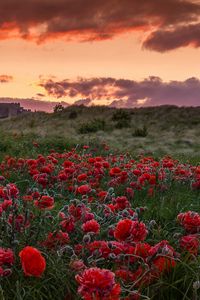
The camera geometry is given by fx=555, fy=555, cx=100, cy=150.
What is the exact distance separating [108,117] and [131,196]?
31.5 meters

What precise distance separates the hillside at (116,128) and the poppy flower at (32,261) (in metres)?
17.3

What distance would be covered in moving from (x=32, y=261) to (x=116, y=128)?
32.3 meters

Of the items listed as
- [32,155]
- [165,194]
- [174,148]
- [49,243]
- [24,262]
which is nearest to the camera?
Result: [24,262]

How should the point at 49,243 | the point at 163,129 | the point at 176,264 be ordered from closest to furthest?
the point at 176,264, the point at 49,243, the point at 163,129

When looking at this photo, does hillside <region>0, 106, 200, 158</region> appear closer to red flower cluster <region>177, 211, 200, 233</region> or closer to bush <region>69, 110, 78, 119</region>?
bush <region>69, 110, 78, 119</region>

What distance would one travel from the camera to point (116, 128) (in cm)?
3522

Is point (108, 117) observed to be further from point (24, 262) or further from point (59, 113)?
point (24, 262)

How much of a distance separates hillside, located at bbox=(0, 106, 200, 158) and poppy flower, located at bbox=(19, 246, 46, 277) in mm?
17317

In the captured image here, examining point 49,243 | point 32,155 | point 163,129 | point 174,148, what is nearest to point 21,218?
point 49,243

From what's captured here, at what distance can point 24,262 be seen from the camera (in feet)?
9.80

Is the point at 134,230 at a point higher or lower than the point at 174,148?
higher

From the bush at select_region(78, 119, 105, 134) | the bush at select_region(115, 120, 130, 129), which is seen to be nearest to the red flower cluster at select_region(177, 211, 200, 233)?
the bush at select_region(78, 119, 105, 134)

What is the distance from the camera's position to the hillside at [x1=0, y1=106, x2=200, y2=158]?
26891 millimetres

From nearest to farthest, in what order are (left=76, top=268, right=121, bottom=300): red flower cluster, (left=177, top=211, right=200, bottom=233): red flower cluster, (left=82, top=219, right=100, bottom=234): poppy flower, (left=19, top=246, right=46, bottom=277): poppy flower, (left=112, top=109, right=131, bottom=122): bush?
(left=76, top=268, right=121, bottom=300): red flower cluster → (left=19, top=246, right=46, bottom=277): poppy flower → (left=82, top=219, right=100, bottom=234): poppy flower → (left=177, top=211, right=200, bottom=233): red flower cluster → (left=112, top=109, right=131, bottom=122): bush
